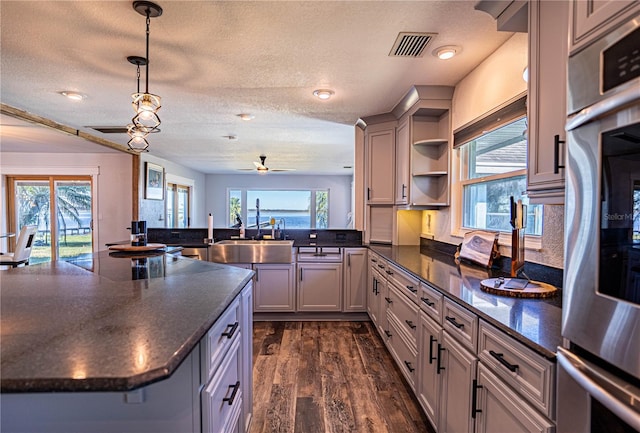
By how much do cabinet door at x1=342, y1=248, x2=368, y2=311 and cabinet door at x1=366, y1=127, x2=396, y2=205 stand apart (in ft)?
2.12

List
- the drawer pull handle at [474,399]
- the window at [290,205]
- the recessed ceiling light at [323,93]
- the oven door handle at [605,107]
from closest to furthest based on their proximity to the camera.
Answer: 1. the oven door handle at [605,107]
2. the drawer pull handle at [474,399]
3. the recessed ceiling light at [323,93]
4. the window at [290,205]

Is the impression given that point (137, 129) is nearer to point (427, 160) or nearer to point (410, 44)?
point (410, 44)

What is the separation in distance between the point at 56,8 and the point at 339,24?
59.3 inches

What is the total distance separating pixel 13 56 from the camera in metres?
2.34

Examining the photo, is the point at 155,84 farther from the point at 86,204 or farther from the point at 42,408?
the point at 86,204

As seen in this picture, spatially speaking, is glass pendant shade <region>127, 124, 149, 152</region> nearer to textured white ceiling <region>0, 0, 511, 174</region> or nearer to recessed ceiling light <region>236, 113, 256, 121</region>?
textured white ceiling <region>0, 0, 511, 174</region>

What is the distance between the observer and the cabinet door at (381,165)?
3.81 meters

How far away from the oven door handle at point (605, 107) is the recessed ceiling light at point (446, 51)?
5.02ft

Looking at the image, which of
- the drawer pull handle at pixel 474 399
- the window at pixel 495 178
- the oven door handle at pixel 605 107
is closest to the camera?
the oven door handle at pixel 605 107

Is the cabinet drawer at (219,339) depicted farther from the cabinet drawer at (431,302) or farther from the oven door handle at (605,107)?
the oven door handle at (605,107)

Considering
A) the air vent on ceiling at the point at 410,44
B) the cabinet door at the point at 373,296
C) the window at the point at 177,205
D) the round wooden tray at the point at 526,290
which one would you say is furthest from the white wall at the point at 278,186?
the round wooden tray at the point at 526,290

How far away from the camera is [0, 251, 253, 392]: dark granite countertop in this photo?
0.72 m

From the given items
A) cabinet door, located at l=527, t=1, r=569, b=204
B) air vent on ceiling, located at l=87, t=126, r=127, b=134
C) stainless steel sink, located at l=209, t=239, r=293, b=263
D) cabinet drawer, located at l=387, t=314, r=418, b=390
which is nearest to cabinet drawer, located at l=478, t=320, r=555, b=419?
cabinet door, located at l=527, t=1, r=569, b=204

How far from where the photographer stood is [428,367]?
1.95 meters
